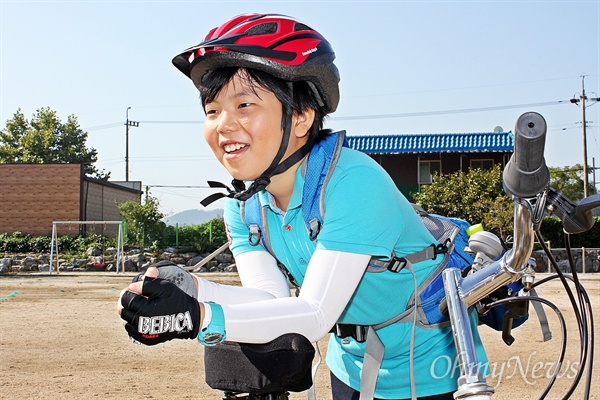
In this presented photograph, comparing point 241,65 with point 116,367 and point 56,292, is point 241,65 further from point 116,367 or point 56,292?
point 56,292

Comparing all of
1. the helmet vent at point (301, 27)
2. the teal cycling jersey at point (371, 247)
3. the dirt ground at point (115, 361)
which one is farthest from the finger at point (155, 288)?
→ the dirt ground at point (115, 361)

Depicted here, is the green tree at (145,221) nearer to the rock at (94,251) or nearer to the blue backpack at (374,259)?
the rock at (94,251)

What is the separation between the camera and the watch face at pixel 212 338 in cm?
171

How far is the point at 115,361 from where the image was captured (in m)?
8.76

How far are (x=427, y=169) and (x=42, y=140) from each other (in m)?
36.3

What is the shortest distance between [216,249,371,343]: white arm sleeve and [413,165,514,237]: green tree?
2828 cm

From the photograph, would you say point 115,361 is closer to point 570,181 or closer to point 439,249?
point 439,249

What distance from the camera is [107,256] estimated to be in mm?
34594

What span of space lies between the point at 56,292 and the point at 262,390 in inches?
752

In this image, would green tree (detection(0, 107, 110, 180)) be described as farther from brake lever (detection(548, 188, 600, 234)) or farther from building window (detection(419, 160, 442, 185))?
brake lever (detection(548, 188, 600, 234))

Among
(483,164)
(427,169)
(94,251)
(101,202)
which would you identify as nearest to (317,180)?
(94,251)

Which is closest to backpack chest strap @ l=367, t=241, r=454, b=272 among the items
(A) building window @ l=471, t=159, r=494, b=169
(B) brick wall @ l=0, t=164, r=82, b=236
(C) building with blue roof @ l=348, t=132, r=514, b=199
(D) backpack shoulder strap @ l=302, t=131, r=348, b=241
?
(D) backpack shoulder strap @ l=302, t=131, r=348, b=241

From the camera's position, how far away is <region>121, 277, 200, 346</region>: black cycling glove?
1.63 metres

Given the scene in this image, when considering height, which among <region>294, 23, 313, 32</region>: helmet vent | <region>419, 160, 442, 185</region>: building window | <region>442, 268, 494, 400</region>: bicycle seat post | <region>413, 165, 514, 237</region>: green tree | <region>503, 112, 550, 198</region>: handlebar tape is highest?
<region>419, 160, 442, 185</region>: building window
